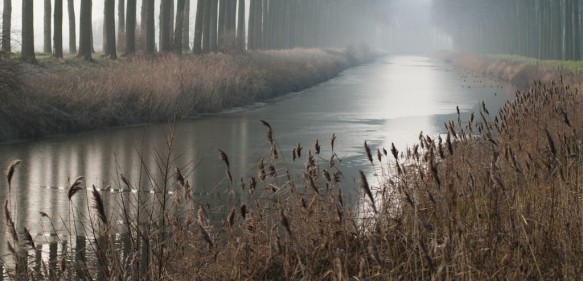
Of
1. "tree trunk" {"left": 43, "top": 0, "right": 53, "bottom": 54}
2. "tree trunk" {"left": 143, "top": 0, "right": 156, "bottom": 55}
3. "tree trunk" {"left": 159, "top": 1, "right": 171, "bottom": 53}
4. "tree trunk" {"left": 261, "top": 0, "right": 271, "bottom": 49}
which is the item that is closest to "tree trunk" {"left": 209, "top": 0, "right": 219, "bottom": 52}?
"tree trunk" {"left": 159, "top": 1, "right": 171, "bottom": 53}

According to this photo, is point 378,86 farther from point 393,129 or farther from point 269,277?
point 269,277

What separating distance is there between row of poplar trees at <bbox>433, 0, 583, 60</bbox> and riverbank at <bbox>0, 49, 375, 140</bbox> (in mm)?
24186

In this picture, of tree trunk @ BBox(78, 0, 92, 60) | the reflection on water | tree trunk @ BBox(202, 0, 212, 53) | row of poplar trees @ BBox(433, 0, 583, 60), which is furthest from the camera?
row of poplar trees @ BBox(433, 0, 583, 60)

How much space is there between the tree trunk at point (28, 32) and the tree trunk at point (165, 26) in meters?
6.69

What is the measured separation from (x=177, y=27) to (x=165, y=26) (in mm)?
480

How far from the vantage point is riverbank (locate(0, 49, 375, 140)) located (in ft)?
60.2

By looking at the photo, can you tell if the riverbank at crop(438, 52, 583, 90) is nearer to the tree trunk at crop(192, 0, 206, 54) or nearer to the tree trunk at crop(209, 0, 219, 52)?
the tree trunk at crop(192, 0, 206, 54)

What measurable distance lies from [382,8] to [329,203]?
14042cm

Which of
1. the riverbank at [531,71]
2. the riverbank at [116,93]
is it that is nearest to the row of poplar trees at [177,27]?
the riverbank at [116,93]

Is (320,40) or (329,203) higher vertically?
(320,40)

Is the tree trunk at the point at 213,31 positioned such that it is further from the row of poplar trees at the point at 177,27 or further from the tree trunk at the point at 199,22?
the tree trunk at the point at 199,22

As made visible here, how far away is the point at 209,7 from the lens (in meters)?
41.0

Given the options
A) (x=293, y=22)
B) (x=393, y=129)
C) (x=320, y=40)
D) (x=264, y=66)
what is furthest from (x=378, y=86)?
(x=320, y=40)

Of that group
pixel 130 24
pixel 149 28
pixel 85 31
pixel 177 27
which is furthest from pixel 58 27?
pixel 177 27
